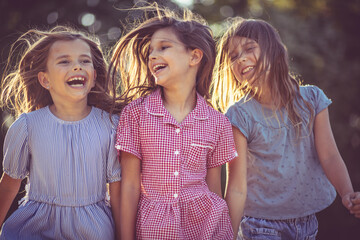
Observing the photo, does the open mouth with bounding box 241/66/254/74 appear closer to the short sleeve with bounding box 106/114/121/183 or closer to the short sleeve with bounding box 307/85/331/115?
the short sleeve with bounding box 307/85/331/115

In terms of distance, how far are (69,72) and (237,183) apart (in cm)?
118

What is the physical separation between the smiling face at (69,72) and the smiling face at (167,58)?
0.38m

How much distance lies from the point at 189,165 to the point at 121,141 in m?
0.40

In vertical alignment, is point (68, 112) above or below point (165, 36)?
below

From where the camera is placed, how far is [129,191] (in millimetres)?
2264

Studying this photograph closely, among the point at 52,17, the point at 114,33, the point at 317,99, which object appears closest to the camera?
the point at 317,99

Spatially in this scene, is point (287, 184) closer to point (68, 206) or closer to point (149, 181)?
point (149, 181)

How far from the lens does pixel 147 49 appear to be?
259cm

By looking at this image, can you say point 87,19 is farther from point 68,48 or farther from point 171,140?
point 171,140

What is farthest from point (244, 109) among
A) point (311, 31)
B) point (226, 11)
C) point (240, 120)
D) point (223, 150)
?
point (311, 31)

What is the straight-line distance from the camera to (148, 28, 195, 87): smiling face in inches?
92.7

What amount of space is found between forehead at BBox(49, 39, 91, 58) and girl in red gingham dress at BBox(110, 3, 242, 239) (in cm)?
19

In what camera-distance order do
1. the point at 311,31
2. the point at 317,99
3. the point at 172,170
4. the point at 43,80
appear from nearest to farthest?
the point at 172,170
the point at 43,80
the point at 317,99
the point at 311,31

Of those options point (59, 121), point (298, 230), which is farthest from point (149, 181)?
point (298, 230)
